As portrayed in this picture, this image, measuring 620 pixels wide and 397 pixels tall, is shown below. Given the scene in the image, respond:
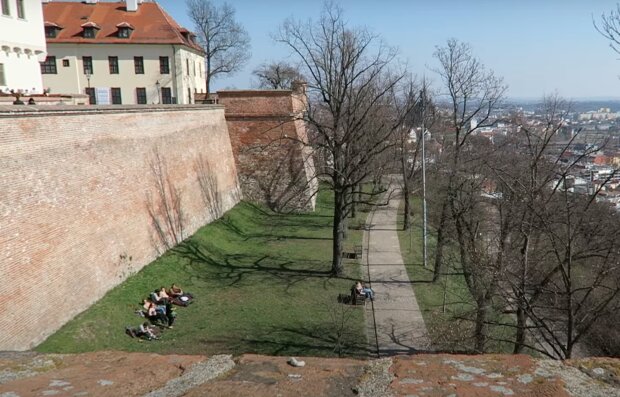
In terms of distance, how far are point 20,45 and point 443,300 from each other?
20149 mm

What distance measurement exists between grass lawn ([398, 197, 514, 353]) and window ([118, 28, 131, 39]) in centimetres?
2452

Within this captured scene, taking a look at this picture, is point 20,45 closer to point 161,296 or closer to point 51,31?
point 161,296

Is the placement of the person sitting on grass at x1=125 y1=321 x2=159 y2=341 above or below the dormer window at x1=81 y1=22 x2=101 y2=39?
below

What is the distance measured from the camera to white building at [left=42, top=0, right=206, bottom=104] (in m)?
33.9

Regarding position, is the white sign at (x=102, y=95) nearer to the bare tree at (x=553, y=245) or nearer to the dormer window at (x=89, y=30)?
the dormer window at (x=89, y=30)

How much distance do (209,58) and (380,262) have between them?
101ft

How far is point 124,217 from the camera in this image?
46.6ft

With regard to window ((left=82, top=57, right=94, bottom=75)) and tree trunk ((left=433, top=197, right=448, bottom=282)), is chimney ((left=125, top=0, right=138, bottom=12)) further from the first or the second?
tree trunk ((left=433, top=197, right=448, bottom=282))

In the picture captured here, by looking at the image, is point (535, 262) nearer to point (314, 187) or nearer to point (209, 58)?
point (314, 187)

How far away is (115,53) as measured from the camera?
34344 mm

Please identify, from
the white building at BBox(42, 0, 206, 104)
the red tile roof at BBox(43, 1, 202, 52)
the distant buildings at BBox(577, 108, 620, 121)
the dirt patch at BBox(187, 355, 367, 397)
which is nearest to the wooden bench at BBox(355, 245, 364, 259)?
the distant buildings at BBox(577, 108, 620, 121)

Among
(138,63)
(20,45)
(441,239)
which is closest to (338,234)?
(441,239)

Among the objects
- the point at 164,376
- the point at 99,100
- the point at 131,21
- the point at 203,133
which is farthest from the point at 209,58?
the point at 164,376

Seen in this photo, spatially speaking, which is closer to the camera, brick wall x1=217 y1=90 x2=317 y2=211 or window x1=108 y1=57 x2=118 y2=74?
brick wall x1=217 y1=90 x2=317 y2=211
